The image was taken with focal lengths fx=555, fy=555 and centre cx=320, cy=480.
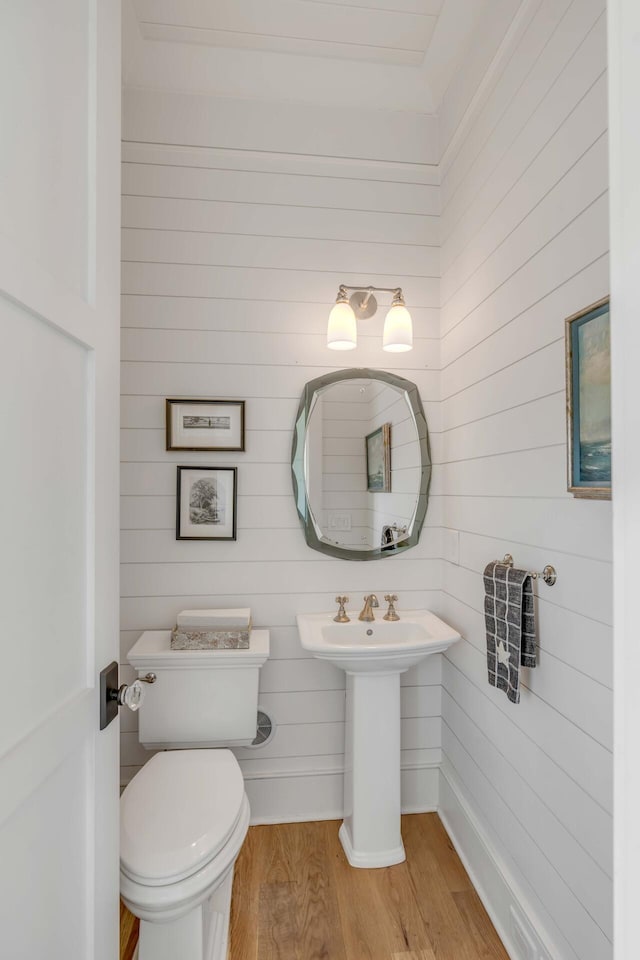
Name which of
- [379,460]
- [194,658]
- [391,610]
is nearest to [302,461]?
[379,460]

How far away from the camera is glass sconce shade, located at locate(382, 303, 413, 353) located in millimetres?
2053

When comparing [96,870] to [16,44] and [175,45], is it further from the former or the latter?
[175,45]

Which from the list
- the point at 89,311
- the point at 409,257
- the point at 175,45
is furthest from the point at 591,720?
the point at 175,45

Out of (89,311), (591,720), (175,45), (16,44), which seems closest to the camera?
(16,44)

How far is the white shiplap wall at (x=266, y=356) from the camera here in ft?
6.90

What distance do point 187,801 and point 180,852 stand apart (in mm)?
192

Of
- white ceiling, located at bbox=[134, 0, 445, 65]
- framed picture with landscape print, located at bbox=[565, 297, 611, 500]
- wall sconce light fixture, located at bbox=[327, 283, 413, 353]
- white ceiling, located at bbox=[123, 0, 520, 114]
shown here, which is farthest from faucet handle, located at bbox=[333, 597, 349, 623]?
white ceiling, located at bbox=[134, 0, 445, 65]

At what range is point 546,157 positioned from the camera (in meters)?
1.40

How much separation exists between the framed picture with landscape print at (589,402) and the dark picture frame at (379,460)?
3.26ft

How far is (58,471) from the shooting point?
2.73ft

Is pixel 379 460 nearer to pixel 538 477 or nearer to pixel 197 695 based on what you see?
pixel 538 477

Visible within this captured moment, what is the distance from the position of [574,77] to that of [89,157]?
3.59ft

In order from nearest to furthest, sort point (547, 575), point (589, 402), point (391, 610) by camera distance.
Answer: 1. point (589, 402)
2. point (547, 575)
3. point (391, 610)

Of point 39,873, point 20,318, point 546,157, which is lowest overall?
point 39,873
